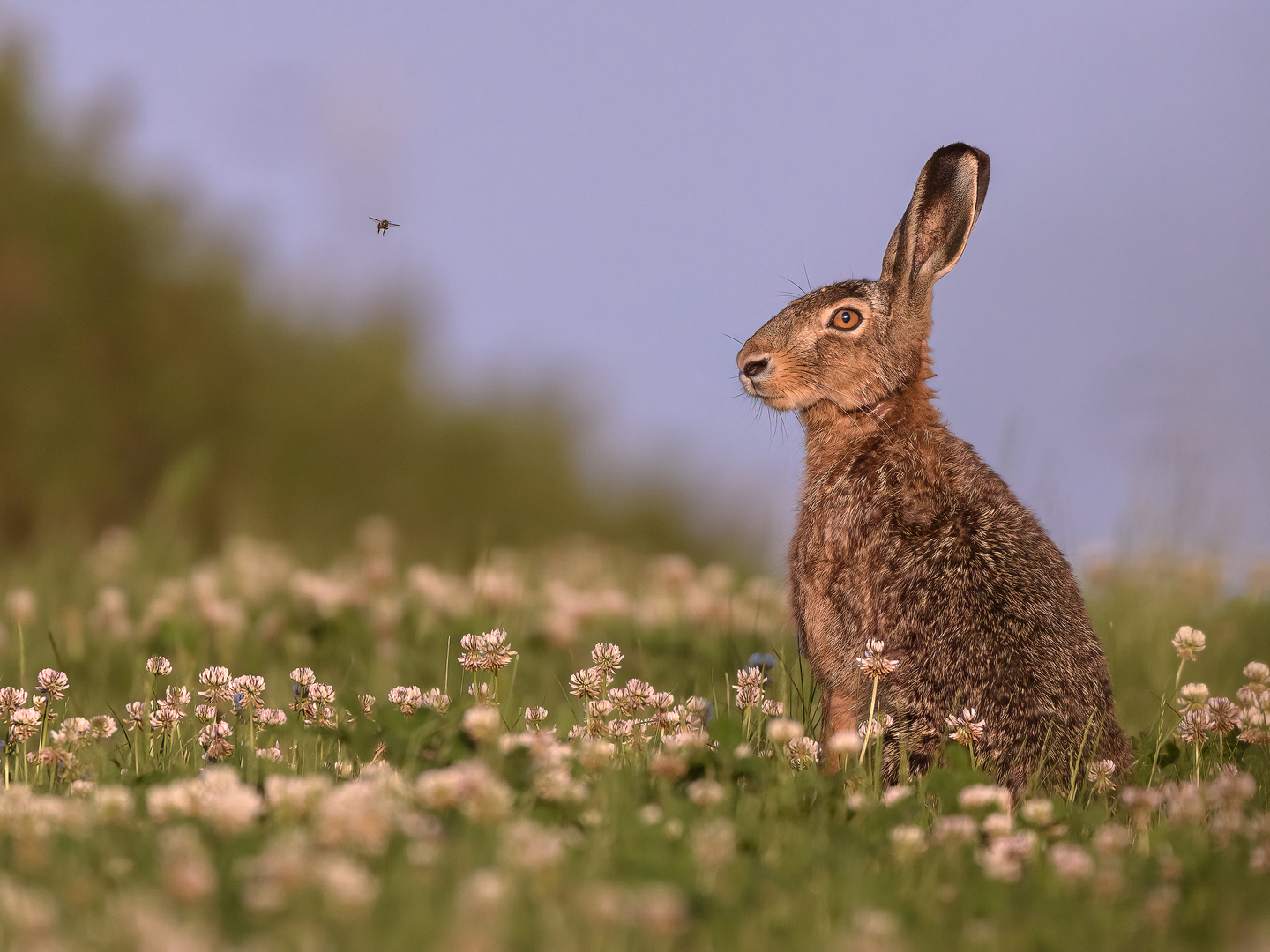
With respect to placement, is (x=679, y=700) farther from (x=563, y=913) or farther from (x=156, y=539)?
(x=156, y=539)

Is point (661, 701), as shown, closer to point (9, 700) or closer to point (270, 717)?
point (270, 717)

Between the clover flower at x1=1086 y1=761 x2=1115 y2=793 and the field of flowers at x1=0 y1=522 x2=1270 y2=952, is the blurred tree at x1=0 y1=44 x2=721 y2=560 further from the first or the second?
the clover flower at x1=1086 y1=761 x2=1115 y2=793

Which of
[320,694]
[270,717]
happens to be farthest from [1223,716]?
[270,717]

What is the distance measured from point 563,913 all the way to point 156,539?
10.2 meters

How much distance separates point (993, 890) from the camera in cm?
397

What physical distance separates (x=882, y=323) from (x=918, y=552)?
1.96 metres

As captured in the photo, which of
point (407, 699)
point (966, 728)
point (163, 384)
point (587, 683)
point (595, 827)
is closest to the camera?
point (595, 827)

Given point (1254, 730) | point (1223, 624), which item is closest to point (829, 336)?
point (1254, 730)

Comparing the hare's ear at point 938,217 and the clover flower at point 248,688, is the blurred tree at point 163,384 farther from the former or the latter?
the clover flower at point 248,688

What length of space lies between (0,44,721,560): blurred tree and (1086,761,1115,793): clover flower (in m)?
12.5

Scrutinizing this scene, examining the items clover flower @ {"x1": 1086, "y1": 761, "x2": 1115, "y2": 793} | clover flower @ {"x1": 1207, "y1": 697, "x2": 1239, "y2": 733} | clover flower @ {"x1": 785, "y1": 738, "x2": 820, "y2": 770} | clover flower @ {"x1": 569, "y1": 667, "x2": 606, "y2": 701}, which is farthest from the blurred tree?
clover flower @ {"x1": 1086, "y1": 761, "x2": 1115, "y2": 793}

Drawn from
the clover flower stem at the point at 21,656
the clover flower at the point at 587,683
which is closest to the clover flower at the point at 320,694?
the clover flower at the point at 587,683

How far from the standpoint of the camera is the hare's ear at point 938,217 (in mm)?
7602

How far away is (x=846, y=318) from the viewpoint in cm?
781
